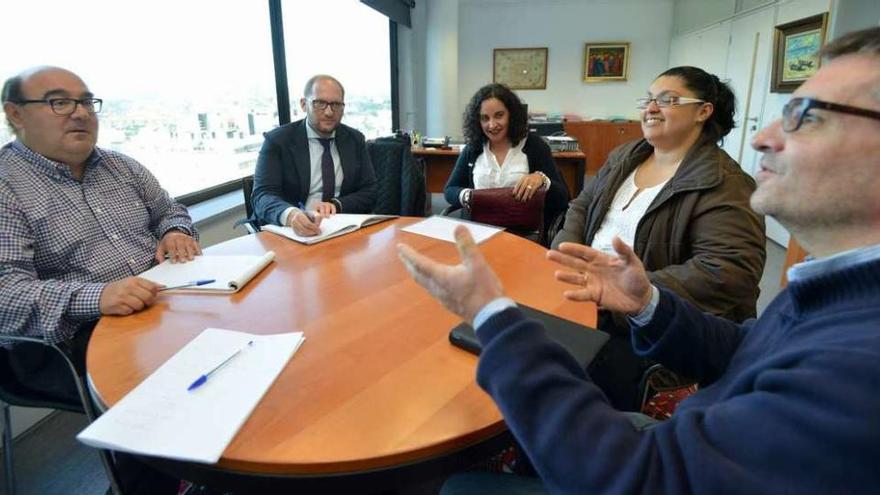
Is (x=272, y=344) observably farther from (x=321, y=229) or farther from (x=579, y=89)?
(x=579, y=89)

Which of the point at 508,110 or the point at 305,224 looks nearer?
the point at 305,224

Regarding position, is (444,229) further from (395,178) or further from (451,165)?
(451,165)

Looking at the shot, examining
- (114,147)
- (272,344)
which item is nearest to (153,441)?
(272,344)

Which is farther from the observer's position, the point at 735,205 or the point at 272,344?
the point at 735,205

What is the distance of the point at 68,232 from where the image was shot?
1.36 metres

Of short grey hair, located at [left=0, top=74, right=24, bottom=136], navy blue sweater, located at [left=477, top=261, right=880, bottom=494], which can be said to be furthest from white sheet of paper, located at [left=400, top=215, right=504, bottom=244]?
short grey hair, located at [left=0, top=74, right=24, bottom=136]

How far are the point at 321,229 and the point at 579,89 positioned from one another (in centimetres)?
627

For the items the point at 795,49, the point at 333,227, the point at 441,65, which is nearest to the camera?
the point at 333,227

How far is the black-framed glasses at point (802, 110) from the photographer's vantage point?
0.59m

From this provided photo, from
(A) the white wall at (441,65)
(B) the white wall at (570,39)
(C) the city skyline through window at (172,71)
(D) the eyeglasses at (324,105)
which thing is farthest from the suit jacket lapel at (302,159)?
(B) the white wall at (570,39)

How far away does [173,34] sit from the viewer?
2.52m

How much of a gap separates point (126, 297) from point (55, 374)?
1.28 ft

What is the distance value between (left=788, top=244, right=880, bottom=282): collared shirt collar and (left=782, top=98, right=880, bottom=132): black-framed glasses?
6.7 inches

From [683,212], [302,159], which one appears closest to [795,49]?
[683,212]
